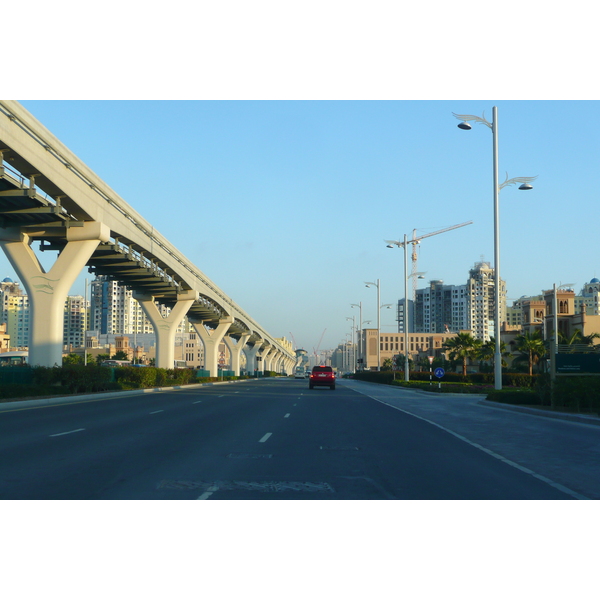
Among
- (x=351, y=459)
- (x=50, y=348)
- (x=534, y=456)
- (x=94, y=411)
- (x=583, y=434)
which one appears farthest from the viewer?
(x=50, y=348)

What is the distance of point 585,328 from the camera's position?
315 feet

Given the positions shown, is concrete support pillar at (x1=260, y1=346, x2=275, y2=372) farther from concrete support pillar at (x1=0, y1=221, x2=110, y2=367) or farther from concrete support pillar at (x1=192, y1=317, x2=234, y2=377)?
concrete support pillar at (x1=0, y1=221, x2=110, y2=367)

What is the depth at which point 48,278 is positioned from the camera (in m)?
36.3

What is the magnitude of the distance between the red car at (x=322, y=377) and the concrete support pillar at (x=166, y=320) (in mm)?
14072

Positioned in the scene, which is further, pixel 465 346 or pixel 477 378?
pixel 465 346

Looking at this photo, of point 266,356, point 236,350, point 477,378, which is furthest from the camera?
point 266,356

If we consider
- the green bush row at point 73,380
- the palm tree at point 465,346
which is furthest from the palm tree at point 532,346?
the green bush row at point 73,380

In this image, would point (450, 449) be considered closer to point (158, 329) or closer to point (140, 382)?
point (140, 382)

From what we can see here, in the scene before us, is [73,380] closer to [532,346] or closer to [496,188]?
[496,188]

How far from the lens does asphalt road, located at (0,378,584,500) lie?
8906 mm

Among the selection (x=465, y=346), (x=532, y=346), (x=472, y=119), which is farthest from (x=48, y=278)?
(x=532, y=346)

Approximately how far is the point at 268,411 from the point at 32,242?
64.7 feet

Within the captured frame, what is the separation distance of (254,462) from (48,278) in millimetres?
27878
